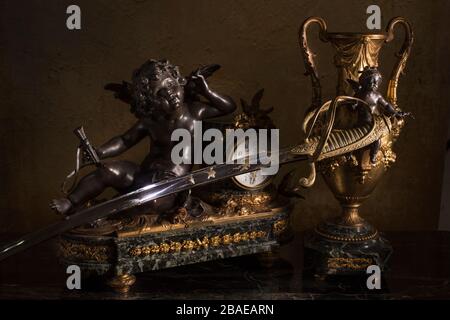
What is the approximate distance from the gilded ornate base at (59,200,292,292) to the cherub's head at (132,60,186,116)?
275 mm

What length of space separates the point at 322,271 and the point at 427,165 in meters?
0.65

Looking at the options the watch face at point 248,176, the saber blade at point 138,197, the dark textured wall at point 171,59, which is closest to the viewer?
the saber blade at point 138,197

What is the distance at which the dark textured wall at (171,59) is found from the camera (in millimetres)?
1894

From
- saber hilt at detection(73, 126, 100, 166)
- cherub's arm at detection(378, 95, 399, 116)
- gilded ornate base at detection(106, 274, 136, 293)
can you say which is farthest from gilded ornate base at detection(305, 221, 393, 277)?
saber hilt at detection(73, 126, 100, 166)

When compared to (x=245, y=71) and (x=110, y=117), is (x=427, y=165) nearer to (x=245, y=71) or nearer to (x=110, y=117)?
(x=245, y=71)

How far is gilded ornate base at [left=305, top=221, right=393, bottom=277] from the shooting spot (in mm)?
1489

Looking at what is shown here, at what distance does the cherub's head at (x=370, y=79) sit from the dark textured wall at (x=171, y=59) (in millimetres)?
507

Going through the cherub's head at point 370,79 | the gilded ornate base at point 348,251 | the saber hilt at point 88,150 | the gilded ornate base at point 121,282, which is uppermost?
the cherub's head at point 370,79

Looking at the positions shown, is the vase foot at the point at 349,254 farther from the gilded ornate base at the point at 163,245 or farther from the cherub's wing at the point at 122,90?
the cherub's wing at the point at 122,90

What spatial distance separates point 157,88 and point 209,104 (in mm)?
152

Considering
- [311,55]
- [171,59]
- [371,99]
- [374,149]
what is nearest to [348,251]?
[374,149]

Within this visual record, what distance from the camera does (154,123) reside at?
1.51m

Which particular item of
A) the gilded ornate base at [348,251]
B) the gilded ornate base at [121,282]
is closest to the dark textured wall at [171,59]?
the gilded ornate base at [348,251]

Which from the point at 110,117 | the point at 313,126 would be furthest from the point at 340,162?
the point at 110,117
